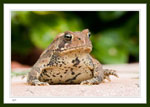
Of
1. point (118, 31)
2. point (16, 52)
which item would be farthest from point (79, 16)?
point (16, 52)

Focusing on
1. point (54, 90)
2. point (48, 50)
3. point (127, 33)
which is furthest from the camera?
point (127, 33)

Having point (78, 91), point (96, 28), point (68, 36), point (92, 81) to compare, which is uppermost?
point (96, 28)

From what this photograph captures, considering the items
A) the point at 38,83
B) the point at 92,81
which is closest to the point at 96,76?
the point at 92,81

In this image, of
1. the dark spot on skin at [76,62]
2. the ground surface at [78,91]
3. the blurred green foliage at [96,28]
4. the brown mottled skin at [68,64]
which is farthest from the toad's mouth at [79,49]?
the blurred green foliage at [96,28]

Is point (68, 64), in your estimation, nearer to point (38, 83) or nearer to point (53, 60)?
point (53, 60)

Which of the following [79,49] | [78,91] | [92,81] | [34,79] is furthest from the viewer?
[34,79]

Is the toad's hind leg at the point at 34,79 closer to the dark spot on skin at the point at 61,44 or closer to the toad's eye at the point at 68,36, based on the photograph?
the dark spot on skin at the point at 61,44

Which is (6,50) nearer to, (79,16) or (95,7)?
(95,7)
